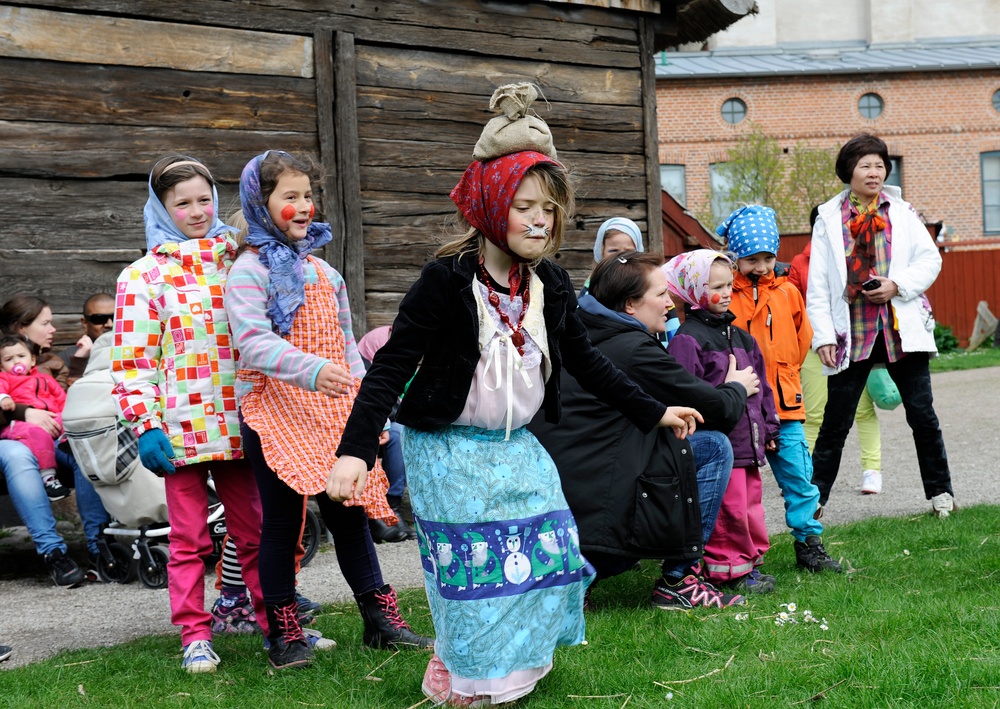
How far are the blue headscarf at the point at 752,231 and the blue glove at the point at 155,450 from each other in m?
2.90

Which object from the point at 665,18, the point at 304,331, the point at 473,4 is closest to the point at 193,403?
the point at 304,331

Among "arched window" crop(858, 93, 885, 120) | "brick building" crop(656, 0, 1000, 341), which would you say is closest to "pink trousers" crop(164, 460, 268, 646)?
"brick building" crop(656, 0, 1000, 341)

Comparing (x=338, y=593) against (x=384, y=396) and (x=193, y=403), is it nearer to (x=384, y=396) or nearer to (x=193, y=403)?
(x=193, y=403)

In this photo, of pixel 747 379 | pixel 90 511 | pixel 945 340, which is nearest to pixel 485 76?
pixel 90 511

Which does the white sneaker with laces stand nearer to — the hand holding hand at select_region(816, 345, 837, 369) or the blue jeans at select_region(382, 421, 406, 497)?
the blue jeans at select_region(382, 421, 406, 497)

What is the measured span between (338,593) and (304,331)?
6.07 ft

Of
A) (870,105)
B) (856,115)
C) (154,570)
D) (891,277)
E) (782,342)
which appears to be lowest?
(154,570)

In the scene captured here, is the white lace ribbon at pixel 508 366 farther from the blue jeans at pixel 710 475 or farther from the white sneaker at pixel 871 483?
the white sneaker at pixel 871 483

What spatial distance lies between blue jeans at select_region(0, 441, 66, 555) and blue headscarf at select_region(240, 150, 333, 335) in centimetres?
276

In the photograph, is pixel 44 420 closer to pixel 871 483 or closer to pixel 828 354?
pixel 828 354

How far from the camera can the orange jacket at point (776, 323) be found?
17.8ft

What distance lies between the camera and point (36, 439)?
6.16 metres

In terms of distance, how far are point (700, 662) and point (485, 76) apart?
5.40 meters

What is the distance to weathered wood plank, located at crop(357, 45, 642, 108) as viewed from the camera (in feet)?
24.9
